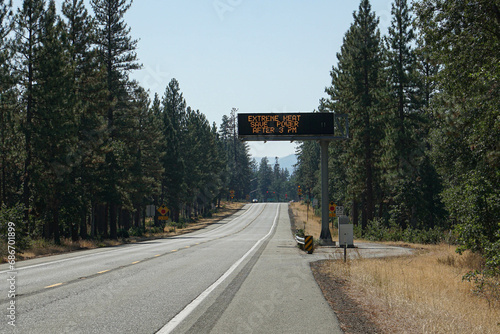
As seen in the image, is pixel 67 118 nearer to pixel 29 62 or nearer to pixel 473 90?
pixel 29 62

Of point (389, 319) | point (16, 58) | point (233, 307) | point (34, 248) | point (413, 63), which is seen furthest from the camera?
point (413, 63)

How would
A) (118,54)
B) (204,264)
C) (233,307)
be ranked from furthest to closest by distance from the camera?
(118,54)
(204,264)
(233,307)

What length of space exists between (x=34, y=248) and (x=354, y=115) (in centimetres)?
2679

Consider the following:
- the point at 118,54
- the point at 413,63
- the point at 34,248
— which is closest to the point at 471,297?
the point at 34,248

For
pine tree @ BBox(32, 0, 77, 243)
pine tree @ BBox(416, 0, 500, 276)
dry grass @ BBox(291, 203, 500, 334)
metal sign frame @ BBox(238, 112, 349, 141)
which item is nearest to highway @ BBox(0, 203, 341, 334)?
dry grass @ BBox(291, 203, 500, 334)

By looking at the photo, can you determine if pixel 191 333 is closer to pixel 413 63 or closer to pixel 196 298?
pixel 196 298

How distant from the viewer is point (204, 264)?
1603 cm

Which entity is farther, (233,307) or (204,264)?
(204,264)

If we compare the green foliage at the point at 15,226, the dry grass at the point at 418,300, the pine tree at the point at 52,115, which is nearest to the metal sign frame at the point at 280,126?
the dry grass at the point at 418,300

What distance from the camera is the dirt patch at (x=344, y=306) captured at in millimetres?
7078

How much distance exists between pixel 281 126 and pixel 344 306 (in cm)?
1826

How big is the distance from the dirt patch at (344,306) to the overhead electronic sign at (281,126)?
1311 cm

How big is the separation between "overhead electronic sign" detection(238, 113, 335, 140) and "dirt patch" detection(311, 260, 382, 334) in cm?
1311

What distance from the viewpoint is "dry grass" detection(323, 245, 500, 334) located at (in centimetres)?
726
